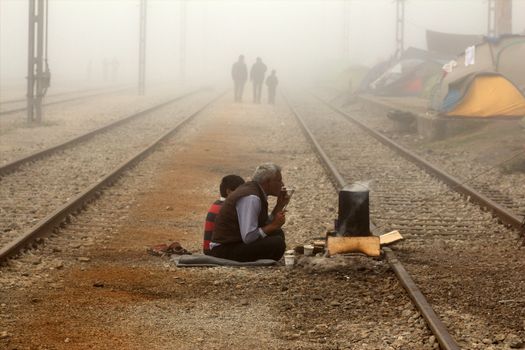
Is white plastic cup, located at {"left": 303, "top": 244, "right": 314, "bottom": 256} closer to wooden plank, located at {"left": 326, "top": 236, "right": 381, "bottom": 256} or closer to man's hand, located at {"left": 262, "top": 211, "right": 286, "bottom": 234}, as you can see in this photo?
wooden plank, located at {"left": 326, "top": 236, "right": 381, "bottom": 256}

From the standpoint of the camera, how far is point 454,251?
9.02 meters

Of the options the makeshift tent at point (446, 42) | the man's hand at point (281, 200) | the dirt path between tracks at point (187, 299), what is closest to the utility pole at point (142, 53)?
the makeshift tent at point (446, 42)

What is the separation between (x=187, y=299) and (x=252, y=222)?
118 centimetres

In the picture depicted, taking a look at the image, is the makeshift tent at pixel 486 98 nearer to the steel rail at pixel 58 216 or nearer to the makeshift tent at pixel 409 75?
the steel rail at pixel 58 216

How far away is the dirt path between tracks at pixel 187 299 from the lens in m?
6.06

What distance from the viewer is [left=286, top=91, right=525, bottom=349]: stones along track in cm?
649

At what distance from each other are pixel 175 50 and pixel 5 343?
5498 inches

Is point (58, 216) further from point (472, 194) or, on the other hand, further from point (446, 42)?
point (446, 42)

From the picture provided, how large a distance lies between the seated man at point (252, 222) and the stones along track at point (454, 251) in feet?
4.20

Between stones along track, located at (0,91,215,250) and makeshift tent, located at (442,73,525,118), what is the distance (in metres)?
7.18

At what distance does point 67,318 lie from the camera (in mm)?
6441

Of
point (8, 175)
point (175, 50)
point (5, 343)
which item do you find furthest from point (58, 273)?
point (175, 50)

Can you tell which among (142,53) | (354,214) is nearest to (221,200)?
(354,214)

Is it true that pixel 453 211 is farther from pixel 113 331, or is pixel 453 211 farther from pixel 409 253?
pixel 113 331
